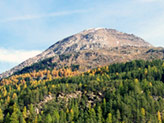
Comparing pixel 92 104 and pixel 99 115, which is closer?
pixel 99 115

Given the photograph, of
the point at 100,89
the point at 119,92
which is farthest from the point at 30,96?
the point at 119,92

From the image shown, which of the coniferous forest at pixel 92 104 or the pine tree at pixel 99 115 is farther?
the coniferous forest at pixel 92 104

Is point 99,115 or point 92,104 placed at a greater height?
point 92,104

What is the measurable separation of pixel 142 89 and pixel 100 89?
1121 inches

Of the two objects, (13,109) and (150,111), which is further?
(13,109)

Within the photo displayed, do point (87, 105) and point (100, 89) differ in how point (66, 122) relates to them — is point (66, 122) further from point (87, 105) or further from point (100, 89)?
point (100, 89)

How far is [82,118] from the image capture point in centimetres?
9938

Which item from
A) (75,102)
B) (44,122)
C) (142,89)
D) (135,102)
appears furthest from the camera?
(142,89)

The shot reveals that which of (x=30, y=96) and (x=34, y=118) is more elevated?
(x=30, y=96)

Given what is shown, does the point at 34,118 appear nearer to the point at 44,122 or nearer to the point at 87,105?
the point at 44,122

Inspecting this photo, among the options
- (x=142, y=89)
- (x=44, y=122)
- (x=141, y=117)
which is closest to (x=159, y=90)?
(x=142, y=89)

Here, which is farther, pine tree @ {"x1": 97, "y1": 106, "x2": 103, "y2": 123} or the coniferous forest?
the coniferous forest

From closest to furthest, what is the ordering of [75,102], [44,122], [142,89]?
[44,122] → [75,102] → [142,89]

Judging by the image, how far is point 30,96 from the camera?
410 feet
